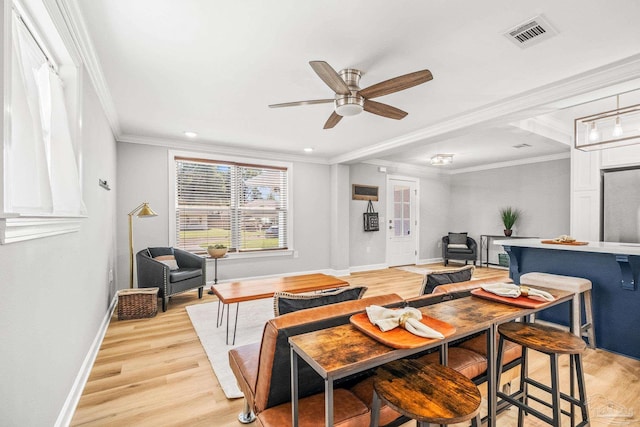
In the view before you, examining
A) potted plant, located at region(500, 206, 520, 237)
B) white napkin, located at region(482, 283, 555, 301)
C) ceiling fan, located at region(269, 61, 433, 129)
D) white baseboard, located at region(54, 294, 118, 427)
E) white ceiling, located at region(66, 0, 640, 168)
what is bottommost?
white baseboard, located at region(54, 294, 118, 427)

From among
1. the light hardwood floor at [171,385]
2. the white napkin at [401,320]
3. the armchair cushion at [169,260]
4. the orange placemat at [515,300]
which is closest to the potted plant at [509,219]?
the light hardwood floor at [171,385]

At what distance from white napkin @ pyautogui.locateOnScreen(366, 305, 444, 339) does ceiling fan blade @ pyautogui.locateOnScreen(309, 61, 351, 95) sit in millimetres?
1557

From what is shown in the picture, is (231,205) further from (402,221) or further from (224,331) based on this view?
(402,221)

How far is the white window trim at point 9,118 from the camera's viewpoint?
3.21ft

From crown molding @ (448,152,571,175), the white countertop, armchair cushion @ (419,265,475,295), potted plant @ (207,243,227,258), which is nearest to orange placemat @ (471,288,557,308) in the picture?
armchair cushion @ (419,265,475,295)

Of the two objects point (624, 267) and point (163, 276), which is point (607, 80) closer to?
point (624, 267)

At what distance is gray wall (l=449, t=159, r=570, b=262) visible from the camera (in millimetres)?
5965

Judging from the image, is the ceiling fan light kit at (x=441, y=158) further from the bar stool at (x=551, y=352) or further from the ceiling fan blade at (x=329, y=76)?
the bar stool at (x=551, y=352)

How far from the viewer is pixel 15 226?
1.07 m

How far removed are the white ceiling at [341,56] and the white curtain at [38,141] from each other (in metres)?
0.41

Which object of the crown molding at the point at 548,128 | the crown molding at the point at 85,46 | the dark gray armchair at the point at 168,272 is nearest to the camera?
the crown molding at the point at 85,46

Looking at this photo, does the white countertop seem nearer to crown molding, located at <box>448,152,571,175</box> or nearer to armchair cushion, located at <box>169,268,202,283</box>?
crown molding, located at <box>448,152,571,175</box>

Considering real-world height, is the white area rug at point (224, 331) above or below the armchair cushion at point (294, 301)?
below

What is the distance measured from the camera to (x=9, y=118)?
104 centimetres
